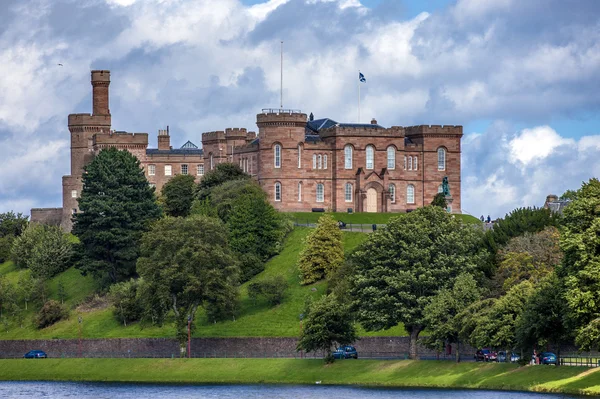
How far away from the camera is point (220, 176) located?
148500mm

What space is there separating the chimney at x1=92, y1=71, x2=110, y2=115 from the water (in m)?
66.9

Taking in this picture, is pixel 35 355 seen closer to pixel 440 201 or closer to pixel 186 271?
pixel 186 271

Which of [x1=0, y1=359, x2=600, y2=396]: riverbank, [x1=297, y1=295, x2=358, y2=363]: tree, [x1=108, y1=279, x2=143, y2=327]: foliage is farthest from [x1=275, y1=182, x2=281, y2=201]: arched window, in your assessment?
[x1=297, y1=295, x2=358, y2=363]: tree

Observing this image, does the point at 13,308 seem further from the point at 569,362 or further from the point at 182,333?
the point at 569,362

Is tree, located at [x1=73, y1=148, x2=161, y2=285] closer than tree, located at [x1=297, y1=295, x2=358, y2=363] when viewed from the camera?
No

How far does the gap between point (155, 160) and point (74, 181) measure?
939 centimetres

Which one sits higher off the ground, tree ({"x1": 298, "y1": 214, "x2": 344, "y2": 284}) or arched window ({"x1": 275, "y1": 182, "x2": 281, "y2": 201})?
arched window ({"x1": 275, "y1": 182, "x2": 281, "y2": 201})

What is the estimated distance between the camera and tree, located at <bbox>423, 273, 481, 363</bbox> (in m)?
95.7

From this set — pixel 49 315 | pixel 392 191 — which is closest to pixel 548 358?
pixel 49 315

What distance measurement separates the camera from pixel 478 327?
301ft

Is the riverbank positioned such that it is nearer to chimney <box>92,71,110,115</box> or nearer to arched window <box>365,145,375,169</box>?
arched window <box>365,145,375,169</box>

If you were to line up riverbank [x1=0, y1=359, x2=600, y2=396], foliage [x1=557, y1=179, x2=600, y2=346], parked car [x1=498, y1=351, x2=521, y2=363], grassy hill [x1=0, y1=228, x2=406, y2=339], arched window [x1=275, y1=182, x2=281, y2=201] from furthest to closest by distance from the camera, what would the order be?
arched window [x1=275, y1=182, x2=281, y2=201] < grassy hill [x1=0, y1=228, x2=406, y2=339] < parked car [x1=498, y1=351, x2=521, y2=363] < riverbank [x1=0, y1=359, x2=600, y2=396] < foliage [x1=557, y1=179, x2=600, y2=346]

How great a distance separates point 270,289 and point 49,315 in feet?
67.7

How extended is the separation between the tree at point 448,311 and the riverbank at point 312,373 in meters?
1.65
